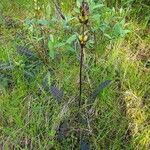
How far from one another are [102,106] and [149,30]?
0.71 m

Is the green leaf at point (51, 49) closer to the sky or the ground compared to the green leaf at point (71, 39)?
closer to the ground

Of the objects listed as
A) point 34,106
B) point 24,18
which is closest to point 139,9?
point 24,18

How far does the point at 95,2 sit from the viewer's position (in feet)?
8.45

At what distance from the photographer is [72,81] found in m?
2.23

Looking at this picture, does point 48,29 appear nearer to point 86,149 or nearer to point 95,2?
point 95,2

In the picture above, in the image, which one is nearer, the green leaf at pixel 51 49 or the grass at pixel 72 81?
the grass at pixel 72 81

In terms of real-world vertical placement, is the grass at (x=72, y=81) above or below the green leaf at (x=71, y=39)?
below

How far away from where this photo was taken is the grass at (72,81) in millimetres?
2027

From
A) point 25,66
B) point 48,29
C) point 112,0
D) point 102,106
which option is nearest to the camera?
point 102,106

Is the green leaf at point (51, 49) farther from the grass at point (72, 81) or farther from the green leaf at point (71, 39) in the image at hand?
the green leaf at point (71, 39)

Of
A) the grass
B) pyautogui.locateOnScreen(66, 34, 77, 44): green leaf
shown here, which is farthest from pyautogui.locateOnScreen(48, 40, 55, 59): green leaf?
pyautogui.locateOnScreen(66, 34, 77, 44): green leaf

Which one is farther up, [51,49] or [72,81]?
[51,49]

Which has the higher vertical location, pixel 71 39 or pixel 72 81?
pixel 71 39


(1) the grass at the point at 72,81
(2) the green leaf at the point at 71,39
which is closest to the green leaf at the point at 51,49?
(1) the grass at the point at 72,81
